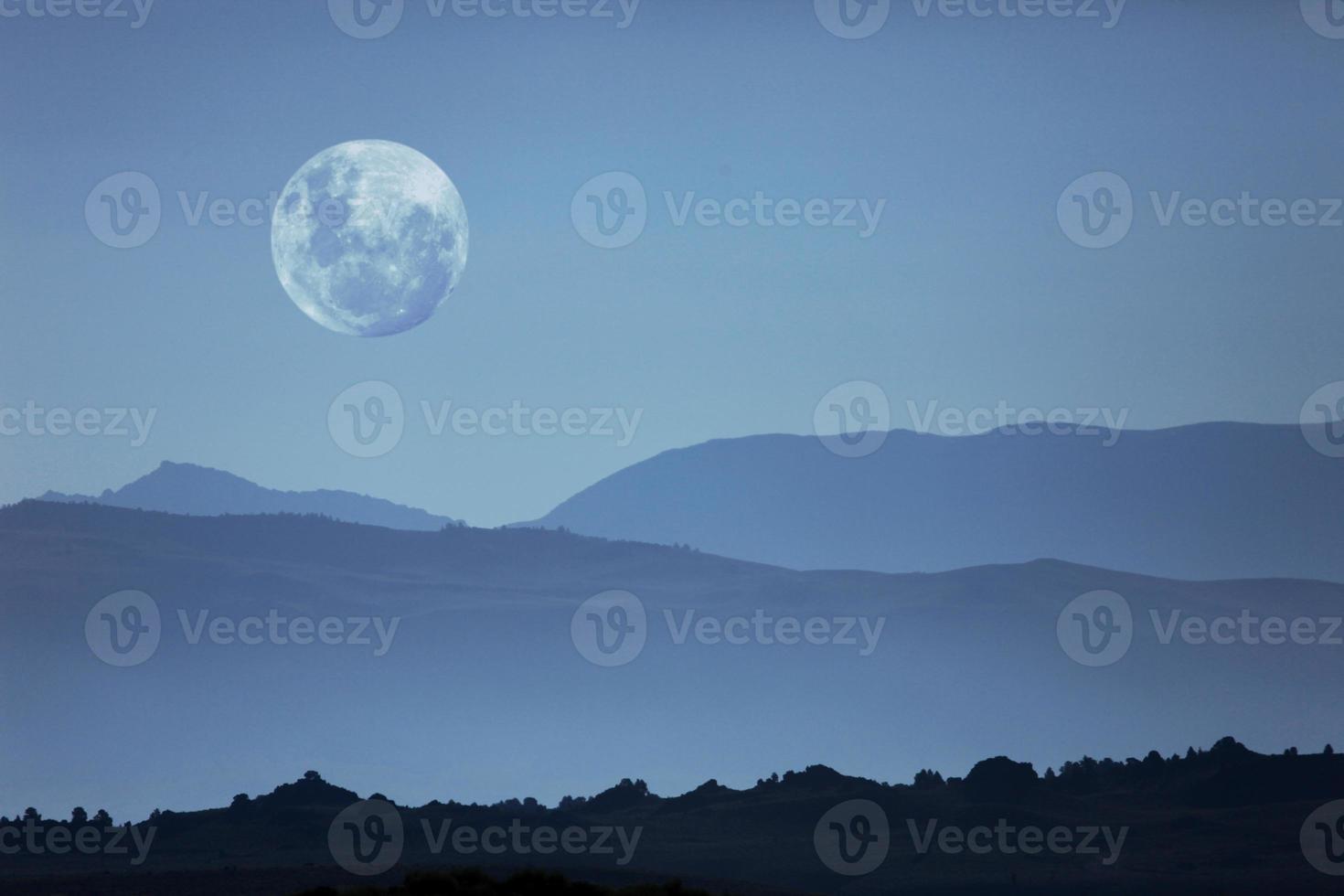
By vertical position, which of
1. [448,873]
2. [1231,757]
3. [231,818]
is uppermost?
[1231,757]

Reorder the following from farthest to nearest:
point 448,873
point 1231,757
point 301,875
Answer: point 1231,757 < point 301,875 < point 448,873

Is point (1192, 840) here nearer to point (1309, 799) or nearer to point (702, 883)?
point (1309, 799)

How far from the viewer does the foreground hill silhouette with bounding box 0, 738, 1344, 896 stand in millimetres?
65562

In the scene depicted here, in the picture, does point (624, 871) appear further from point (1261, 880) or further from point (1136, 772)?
point (1136, 772)

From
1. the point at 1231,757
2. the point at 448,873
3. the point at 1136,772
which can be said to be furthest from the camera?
the point at 1136,772

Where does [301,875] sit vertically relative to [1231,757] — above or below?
below

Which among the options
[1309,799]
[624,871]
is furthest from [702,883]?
[1309,799]

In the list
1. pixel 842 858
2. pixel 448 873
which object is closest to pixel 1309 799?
pixel 842 858

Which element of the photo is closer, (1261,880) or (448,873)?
(448,873)

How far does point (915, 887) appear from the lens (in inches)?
2872

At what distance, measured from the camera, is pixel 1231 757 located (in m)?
104

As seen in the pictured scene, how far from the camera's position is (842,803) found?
97.5 metres

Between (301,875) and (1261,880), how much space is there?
1758 inches

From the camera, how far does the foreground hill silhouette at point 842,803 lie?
65.6 m
